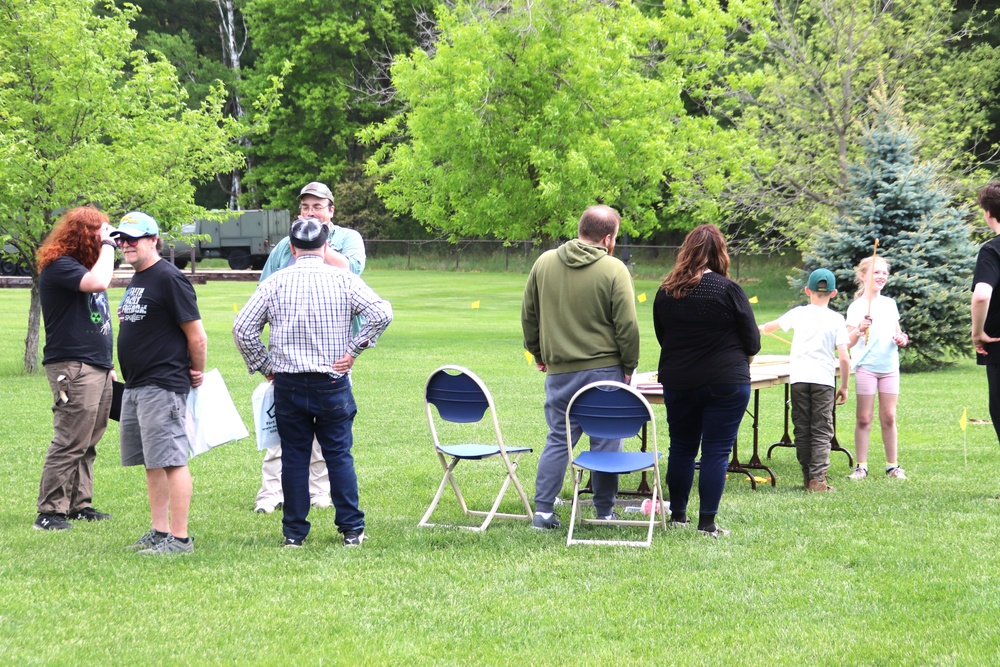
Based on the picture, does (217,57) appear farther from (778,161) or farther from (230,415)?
(230,415)

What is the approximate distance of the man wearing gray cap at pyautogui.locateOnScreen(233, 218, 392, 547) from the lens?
6.16 meters

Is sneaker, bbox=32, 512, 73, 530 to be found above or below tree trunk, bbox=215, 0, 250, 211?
below

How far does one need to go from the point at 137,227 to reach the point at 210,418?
1.12m

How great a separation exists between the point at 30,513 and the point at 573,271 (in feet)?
13.1

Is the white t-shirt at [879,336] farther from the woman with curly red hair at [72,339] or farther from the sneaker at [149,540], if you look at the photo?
the woman with curly red hair at [72,339]

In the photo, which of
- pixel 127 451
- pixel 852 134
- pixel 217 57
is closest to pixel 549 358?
pixel 127 451

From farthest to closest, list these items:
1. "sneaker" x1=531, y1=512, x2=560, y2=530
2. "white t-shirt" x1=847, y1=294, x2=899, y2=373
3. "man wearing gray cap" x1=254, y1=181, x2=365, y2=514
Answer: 1. "white t-shirt" x1=847, y1=294, x2=899, y2=373
2. "man wearing gray cap" x1=254, y1=181, x2=365, y2=514
3. "sneaker" x1=531, y1=512, x2=560, y2=530

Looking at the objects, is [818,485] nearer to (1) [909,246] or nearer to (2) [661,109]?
(1) [909,246]

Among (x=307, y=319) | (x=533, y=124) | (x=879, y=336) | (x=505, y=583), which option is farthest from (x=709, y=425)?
(x=533, y=124)

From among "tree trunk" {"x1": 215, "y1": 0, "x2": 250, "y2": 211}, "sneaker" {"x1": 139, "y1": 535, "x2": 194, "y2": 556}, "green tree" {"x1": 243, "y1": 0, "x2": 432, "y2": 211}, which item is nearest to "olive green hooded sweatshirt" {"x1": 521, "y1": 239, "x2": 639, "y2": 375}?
"sneaker" {"x1": 139, "y1": 535, "x2": 194, "y2": 556}

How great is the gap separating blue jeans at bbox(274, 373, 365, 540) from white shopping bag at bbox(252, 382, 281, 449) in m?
0.34

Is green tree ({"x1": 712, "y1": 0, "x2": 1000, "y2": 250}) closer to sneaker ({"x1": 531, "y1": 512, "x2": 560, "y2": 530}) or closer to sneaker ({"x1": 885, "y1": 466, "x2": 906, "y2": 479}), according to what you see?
sneaker ({"x1": 885, "y1": 466, "x2": 906, "y2": 479})

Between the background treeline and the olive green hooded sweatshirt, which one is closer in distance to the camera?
the olive green hooded sweatshirt

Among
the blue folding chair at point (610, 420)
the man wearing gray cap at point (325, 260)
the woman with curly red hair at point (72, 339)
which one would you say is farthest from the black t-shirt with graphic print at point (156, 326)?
the blue folding chair at point (610, 420)
